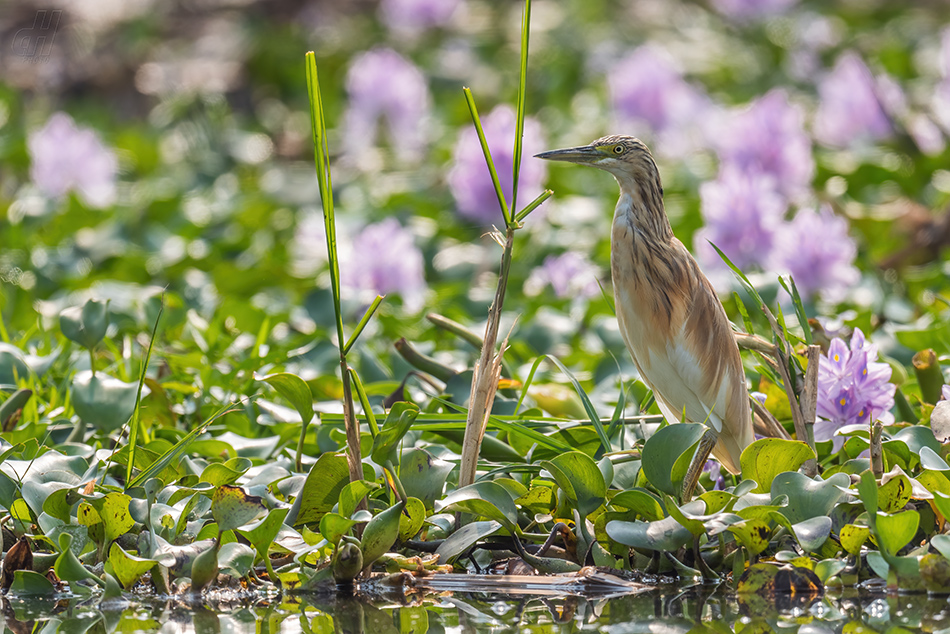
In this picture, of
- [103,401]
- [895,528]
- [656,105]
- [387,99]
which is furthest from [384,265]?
[656,105]

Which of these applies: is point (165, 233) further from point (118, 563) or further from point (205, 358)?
point (118, 563)

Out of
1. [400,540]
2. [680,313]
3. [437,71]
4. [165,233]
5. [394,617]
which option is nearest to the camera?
[394,617]

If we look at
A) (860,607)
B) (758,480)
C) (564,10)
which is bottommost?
(860,607)

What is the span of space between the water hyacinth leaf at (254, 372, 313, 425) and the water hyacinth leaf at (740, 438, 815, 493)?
2.93ft

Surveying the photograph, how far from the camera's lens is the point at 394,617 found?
6.13 feet

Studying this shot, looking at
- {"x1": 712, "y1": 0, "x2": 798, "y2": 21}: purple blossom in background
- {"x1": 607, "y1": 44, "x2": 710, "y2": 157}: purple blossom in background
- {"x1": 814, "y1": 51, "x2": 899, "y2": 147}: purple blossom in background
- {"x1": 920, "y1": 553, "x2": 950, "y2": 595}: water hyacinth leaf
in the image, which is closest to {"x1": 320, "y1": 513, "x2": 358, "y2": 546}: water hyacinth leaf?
{"x1": 920, "y1": 553, "x2": 950, "y2": 595}: water hyacinth leaf

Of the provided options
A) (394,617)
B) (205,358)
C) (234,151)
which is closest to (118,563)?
(394,617)

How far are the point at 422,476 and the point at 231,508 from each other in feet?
1.29

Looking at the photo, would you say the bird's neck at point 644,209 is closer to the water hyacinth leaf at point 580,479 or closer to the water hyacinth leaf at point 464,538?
the water hyacinth leaf at point 580,479

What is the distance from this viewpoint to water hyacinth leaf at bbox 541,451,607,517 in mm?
2016

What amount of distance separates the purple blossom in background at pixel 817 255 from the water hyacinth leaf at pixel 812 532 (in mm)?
1909

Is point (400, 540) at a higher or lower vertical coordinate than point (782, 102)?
lower

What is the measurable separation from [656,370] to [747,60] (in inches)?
273

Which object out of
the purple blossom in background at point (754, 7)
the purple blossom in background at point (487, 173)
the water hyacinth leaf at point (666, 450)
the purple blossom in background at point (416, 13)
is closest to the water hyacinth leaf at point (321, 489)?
the water hyacinth leaf at point (666, 450)
